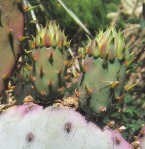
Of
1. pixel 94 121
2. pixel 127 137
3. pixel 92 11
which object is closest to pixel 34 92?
pixel 94 121

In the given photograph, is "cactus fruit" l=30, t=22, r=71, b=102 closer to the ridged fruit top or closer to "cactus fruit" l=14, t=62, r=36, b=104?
the ridged fruit top

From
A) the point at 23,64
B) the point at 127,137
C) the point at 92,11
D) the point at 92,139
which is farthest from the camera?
the point at 92,11

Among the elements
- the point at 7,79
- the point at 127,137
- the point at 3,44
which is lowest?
the point at 127,137

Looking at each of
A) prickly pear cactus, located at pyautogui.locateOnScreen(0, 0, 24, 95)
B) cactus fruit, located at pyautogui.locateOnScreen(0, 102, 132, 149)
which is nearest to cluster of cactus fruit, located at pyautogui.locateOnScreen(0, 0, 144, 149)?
cactus fruit, located at pyautogui.locateOnScreen(0, 102, 132, 149)

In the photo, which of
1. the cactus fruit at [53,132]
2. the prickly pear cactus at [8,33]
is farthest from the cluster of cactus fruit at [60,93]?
the prickly pear cactus at [8,33]

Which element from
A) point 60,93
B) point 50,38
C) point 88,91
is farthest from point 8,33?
point 88,91

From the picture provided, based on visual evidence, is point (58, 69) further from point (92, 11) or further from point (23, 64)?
point (92, 11)

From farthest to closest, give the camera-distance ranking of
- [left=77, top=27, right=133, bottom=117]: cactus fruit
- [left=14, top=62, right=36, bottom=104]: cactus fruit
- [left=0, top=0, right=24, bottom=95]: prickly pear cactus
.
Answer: [left=14, top=62, right=36, bottom=104]: cactus fruit < [left=0, top=0, right=24, bottom=95]: prickly pear cactus < [left=77, top=27, right=133, bottom=117]: cactus fruit
